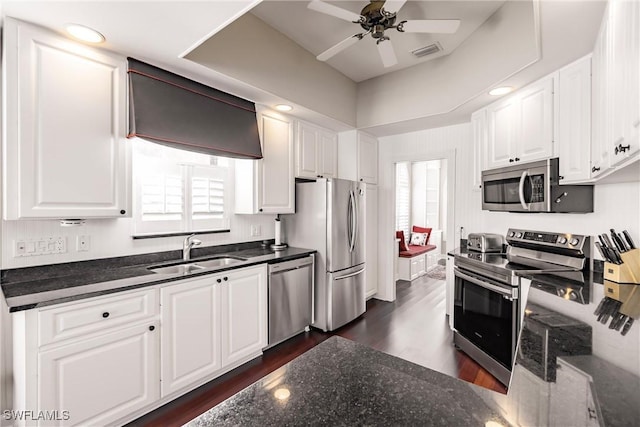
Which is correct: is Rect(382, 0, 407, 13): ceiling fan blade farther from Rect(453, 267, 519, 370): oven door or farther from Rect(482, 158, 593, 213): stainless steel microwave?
Rect(453, 267, 519, 370): oven door

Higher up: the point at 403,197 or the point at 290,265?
the point at 403,197

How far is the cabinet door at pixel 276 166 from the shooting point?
3115 mm

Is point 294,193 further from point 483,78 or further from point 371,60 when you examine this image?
point 483,78

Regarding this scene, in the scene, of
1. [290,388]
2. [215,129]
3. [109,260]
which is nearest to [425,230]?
[215,129]

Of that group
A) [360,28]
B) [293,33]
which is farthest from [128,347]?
[360,28]

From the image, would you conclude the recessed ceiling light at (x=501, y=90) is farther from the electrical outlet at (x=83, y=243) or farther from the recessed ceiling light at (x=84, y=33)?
the electrical outlet at (x=83, y=243)

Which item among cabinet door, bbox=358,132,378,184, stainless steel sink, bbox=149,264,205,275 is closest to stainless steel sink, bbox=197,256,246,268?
stainless steel sink, bbox=149,264,205,275

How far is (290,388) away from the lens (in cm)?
71

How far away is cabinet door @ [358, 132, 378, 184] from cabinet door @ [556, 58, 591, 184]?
217 cm

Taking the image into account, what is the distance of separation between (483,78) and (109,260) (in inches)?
138

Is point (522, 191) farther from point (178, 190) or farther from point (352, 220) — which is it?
point (178, 190)

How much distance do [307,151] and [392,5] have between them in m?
1.83

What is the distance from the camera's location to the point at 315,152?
377 centimetres

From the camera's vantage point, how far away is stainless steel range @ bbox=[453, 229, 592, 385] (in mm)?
2209
